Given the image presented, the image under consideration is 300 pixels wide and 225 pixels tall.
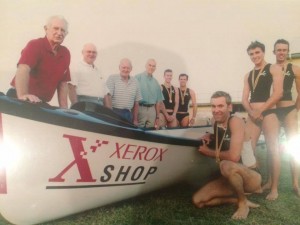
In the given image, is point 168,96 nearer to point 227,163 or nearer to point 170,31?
point 170,31

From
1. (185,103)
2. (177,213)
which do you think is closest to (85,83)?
(185,103)

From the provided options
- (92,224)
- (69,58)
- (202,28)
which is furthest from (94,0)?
(92,224)

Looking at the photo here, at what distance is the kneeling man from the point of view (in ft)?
5.25

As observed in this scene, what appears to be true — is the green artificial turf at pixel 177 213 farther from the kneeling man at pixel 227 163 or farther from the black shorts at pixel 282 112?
the black shorts at pixel 282 112

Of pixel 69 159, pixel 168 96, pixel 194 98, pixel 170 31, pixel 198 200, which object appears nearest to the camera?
pixel 69 159

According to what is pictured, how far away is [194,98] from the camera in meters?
1.99

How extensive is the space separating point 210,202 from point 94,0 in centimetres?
144

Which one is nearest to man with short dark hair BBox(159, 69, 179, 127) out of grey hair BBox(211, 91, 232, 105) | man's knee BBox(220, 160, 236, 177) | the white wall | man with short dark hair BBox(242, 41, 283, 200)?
the white wall

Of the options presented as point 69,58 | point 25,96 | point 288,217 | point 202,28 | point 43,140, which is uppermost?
point 202,28

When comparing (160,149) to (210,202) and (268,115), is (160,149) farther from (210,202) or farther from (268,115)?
(268,115)

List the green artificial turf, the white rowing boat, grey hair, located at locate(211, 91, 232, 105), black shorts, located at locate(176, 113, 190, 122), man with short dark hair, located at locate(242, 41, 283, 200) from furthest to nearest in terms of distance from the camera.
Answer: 1. black shorts, located at locate(176, 113, 190, 122)
2. man with short dark hair, located at locate(242, 41, 283, 200)
3. grey hair, located at locate(211, 91, 232, 105)
4. the green artificial turf
5. the white rowing boat

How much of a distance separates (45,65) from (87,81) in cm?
32

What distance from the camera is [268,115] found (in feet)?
6.10

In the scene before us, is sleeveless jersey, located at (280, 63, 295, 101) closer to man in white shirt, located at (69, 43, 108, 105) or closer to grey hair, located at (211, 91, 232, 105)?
grey hair, located at (211, 91, 232, 105)
